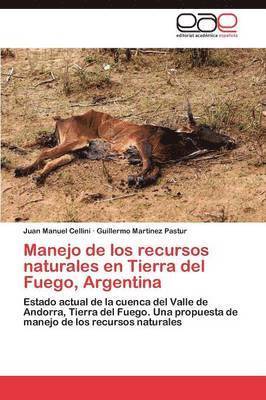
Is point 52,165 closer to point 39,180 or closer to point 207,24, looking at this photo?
point 39,180

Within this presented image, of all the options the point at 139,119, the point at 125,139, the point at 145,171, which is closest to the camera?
the point at 145,171

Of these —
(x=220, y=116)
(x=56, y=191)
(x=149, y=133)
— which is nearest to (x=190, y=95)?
(x=220, y=116)

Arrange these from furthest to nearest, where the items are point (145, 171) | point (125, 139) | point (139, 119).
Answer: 1. point (139, 119)
2. point (125, 139)
3. point (145, 171)

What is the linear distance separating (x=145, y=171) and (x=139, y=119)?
0.96 meters

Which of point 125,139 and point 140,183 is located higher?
point 125,139

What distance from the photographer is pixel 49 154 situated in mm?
6148

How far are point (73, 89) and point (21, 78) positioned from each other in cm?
68

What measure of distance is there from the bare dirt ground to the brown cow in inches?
4.8

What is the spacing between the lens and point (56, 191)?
585 cm

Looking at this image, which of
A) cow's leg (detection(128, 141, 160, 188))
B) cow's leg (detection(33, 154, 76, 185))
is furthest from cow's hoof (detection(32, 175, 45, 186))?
cow's leg (detection(128, 141, 160, 188))

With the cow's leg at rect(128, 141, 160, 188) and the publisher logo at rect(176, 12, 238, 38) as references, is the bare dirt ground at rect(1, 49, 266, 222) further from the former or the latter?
the publisher logo at rect(176, 12, 238, 38)

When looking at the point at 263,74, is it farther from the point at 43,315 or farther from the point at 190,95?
the point at 43,315

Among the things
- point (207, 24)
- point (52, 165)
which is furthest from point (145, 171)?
point (207, 24)
